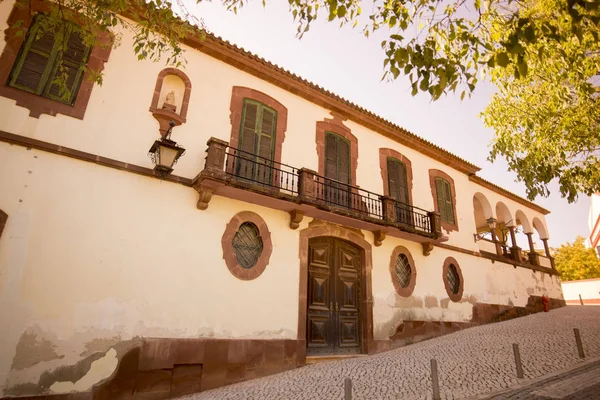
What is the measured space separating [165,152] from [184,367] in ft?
14.1

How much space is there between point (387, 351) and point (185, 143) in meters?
7.90

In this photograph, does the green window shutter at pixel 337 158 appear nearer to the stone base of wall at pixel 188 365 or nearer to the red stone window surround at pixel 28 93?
the stone base of wall at pixel 188 365

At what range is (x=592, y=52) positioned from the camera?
7.23 m

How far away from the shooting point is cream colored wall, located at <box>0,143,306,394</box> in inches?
213

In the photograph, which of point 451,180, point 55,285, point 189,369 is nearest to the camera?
point 55,285

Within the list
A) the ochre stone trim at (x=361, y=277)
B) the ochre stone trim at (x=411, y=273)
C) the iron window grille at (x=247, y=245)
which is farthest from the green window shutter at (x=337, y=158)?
the iron window grille at (x=247, y=245)

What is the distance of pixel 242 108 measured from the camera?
879 centimetres

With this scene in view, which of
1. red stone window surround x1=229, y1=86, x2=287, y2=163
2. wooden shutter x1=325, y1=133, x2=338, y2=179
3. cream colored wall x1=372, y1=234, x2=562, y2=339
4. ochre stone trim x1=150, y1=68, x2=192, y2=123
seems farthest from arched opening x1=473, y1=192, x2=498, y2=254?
ochre stone trim x1=150, y1=68, x2=192, y2=123

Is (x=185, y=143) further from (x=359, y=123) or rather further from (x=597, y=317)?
(x=597, y=317)

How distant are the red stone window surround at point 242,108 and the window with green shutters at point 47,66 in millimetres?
3344

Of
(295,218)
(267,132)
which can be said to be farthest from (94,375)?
(267,132)

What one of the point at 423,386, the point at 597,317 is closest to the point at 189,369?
the point at 423,386

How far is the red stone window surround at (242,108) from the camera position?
27.8ft

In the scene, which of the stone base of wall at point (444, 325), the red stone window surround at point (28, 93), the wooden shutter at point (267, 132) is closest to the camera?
the red stone window surround at point (28, 93)
